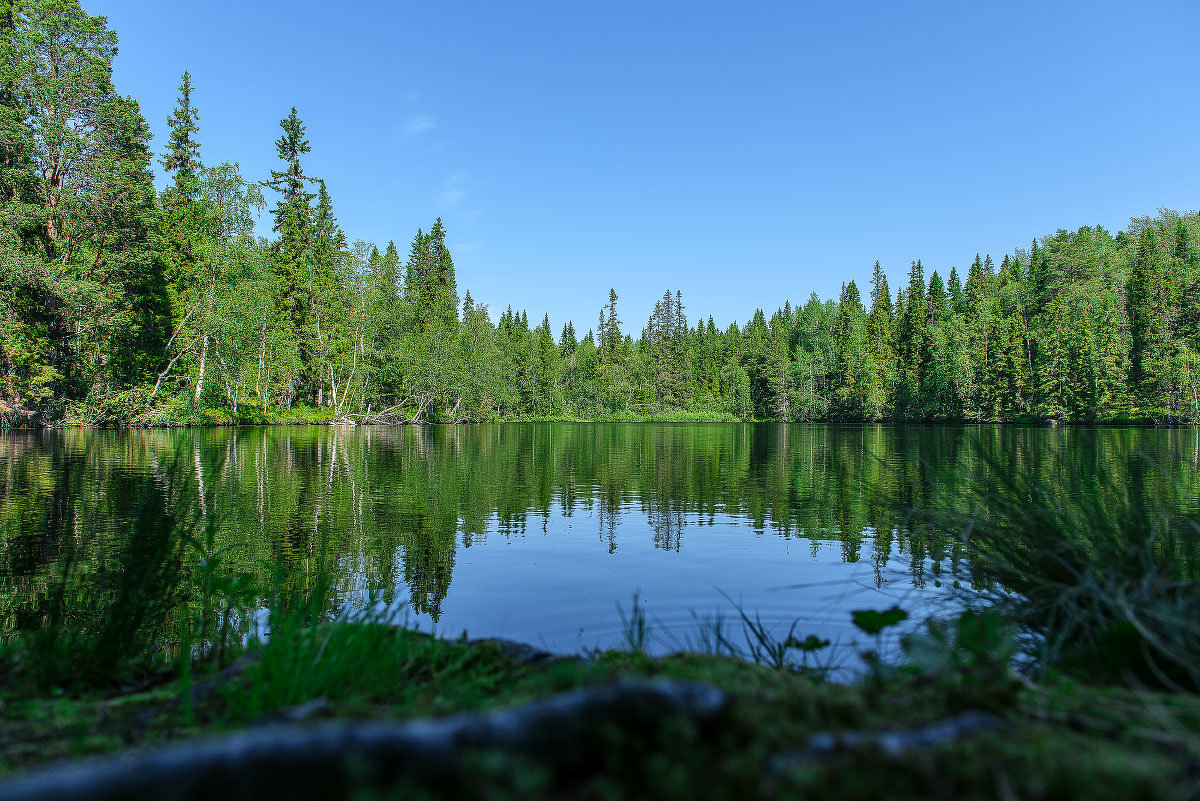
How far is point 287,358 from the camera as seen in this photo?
4853 cm

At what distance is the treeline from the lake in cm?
1285

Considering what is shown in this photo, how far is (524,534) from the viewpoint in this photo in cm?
1216

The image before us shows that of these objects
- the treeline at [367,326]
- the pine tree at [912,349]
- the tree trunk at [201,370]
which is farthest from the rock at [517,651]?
the pine tree at [912,349]

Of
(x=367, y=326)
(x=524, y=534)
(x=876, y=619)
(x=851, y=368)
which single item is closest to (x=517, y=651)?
(x=876, y=619)

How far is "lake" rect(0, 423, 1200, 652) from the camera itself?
235 inches

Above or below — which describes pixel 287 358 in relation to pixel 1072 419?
above

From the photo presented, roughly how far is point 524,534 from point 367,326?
43.1 m

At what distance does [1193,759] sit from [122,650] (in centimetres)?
515

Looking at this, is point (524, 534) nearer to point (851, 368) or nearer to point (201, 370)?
point (201, 370)

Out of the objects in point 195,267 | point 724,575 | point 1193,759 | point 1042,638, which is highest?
point 195,267

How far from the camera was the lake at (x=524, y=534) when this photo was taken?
5965mm

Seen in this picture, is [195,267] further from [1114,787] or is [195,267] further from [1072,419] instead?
[1072,419]

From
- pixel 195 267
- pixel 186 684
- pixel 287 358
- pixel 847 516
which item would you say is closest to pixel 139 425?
pixel 195 267

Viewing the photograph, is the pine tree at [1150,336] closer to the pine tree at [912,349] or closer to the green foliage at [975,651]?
the pine tree at [912,349]
